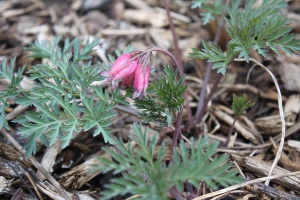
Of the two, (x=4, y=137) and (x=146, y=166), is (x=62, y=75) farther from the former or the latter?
(x=146, y=166)

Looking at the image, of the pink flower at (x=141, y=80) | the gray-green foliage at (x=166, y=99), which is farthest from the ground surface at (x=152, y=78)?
the pink flower at (x=141, y=80)

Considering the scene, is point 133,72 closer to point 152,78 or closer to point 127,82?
point 127,82

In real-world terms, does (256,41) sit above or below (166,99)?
above

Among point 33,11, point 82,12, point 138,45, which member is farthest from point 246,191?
point 33,11

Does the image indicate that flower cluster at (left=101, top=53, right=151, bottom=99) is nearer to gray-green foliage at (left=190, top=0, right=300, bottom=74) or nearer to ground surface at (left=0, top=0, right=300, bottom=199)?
gray-green foliage at (left=190, top=0, right=300, bottom=74)

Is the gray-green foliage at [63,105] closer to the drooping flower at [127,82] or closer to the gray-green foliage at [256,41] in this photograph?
the drooping flower at [127,82]

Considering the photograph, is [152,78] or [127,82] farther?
[152,78]

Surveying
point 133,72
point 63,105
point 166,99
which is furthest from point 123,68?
point 63,105

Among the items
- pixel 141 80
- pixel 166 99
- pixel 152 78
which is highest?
pixel 141 80
